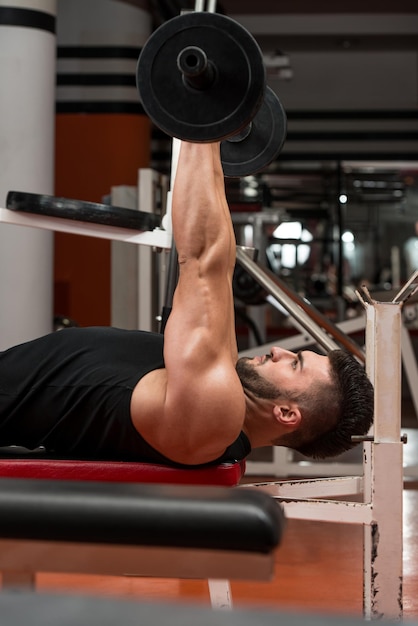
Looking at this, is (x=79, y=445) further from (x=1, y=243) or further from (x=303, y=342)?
(x=1, y=243)

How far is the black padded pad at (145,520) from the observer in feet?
2.96

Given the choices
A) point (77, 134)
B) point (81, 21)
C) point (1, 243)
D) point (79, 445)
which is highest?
point (81, 21)

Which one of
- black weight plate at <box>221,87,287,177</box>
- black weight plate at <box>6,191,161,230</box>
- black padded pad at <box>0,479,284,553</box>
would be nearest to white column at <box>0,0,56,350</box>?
black weight plate at <box>6,191,161,230</box>

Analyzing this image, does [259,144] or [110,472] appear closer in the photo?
[110,472]

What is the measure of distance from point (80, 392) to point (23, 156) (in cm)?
292

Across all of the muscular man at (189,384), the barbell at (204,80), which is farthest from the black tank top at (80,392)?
the barbell at (204,80)

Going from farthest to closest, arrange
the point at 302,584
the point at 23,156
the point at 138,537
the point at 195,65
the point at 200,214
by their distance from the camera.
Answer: the point at 23,156 → the point at 302,584 → the point at 200,214 → the point at 195,65 → the point at 138,537

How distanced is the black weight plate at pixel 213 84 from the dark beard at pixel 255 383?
20.1 inches

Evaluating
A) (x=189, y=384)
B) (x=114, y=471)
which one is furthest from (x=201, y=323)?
(x=114, y=471)

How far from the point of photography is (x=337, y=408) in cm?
193

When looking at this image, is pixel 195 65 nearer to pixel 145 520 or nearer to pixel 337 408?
pixel 337 408

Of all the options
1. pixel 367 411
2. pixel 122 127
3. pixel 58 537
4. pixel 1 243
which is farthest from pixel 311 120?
pixel 58 537

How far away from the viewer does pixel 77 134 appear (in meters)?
7.61

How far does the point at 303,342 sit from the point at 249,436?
2.10 meters
